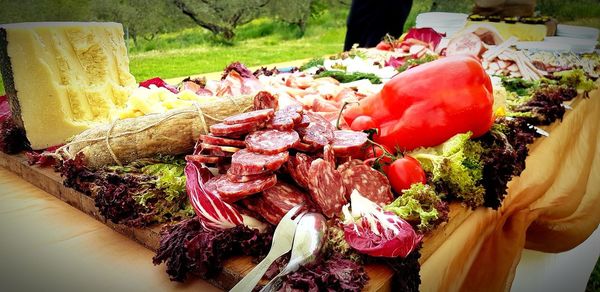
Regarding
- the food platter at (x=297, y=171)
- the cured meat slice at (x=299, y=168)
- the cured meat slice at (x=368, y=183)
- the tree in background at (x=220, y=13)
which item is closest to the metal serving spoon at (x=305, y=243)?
the food platter at (x=297, y=171)

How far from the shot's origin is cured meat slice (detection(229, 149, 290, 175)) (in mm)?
1197

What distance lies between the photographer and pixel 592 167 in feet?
10.4

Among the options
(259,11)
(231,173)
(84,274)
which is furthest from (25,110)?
(259,11)

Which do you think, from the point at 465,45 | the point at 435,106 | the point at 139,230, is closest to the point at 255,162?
the point at 139,230

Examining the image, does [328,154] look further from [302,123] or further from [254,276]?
[254,276]

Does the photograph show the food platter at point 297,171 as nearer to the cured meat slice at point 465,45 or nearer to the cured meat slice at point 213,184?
the cured meat slice at point 213,184

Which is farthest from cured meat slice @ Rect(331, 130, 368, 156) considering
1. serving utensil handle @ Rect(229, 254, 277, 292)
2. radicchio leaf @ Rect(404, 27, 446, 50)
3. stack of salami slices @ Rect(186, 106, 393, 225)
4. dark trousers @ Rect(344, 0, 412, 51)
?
dark trousers @ Rect(344, 0, 412, 51)

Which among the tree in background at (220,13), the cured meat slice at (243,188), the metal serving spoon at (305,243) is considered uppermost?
the tree in background at (220,13)

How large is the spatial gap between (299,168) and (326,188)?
0.09 meters

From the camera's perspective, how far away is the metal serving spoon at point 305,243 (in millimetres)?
1014

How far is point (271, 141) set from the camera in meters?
1.30

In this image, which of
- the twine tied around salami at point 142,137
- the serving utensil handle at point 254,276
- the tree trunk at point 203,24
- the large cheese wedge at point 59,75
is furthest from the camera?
the tree trunk at point 203,24

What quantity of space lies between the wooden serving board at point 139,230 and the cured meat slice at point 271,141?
30cm

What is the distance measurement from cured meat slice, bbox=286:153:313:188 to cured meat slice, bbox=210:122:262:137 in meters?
0.17
